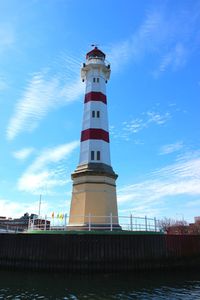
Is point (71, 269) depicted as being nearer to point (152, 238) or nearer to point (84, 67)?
point (152, 238)

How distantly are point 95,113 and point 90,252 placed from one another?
11652mm

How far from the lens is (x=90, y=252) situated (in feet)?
70.3

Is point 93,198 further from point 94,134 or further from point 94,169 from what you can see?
point 94,134

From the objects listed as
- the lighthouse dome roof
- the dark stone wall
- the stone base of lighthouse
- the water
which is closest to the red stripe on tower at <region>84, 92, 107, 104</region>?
the lighthouse dome roof

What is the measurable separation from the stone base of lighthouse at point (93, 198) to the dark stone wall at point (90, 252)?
283cm

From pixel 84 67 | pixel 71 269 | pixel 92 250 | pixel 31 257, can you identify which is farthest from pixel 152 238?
pixel 84 67

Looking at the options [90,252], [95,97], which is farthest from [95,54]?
[90,252]

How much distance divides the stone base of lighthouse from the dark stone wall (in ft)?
9.28

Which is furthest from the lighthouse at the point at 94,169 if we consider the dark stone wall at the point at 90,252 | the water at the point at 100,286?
the water at the point at 100,286

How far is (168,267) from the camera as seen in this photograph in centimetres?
2320

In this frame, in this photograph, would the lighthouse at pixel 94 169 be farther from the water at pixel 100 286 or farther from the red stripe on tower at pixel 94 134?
the water at pixel 100 286

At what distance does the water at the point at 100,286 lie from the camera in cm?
1458

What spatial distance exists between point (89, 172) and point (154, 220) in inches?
241

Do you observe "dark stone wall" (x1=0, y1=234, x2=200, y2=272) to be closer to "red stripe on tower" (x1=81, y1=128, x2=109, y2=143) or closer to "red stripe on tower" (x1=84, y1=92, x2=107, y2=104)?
"red stripe on tower" (x1=81, y1=128, x2=109, y2=143)
